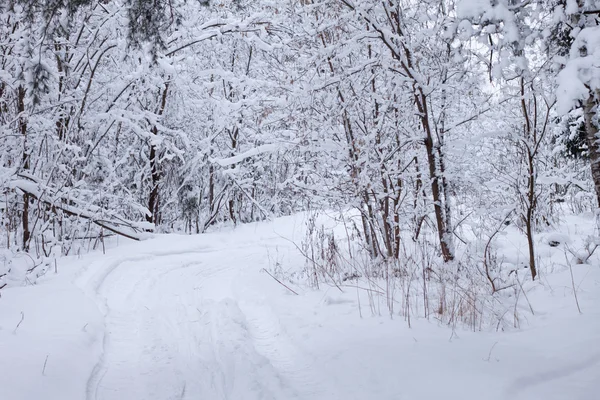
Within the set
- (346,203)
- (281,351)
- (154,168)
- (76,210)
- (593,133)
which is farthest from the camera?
(154,168)

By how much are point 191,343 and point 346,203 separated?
3332mm

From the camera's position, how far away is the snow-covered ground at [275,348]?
283 cm

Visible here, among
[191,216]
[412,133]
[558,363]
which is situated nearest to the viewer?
[558,363]

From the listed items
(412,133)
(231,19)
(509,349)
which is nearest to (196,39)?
(231,19)

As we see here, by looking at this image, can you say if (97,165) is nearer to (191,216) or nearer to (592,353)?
(191,216)

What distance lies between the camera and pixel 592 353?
2873mm

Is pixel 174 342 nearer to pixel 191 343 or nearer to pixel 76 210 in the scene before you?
pixel 191 343

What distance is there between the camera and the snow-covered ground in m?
2.83

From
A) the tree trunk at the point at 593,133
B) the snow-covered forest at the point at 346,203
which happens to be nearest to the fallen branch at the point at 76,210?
the snow-covered forest at the point at 346,203

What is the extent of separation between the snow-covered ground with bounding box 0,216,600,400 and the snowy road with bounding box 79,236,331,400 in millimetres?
15

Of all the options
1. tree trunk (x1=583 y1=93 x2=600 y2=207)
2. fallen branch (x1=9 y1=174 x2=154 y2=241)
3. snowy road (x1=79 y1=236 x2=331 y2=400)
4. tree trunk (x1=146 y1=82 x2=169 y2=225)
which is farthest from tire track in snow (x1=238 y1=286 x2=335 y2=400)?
tree trunk (x1=146 y1=82 x2=169 y2=225)

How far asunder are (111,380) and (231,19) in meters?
10.5

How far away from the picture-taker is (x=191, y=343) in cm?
392

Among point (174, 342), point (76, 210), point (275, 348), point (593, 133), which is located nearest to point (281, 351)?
point (275, 348)
